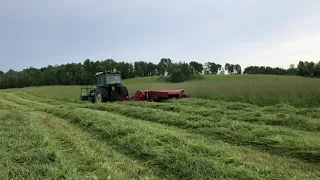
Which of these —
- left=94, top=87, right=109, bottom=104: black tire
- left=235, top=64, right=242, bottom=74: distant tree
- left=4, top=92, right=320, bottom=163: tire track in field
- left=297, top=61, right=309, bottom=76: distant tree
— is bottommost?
left=4, top=92, right=320, bottom=163: tire track in field

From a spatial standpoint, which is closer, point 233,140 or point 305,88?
point 233,140

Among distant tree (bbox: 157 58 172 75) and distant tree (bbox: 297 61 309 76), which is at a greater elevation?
distant tree (bbox: 157 58 172 75)

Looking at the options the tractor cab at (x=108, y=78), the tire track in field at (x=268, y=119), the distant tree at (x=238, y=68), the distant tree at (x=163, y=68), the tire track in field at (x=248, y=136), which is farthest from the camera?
the distant tree at (x=238, y=68)

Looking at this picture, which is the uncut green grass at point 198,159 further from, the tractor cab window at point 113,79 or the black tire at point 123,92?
the tractor cab window at point 113,79

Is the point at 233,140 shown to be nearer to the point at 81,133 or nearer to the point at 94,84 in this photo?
the point at 81,133

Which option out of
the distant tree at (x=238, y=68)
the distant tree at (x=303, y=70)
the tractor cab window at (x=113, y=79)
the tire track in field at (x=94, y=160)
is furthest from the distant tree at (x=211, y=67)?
the tire track in field at (x=94, y=160)

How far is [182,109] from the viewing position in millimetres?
11242

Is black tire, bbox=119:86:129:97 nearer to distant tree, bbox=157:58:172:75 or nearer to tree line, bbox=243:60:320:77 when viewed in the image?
tree line, bbox=243:60:320:77

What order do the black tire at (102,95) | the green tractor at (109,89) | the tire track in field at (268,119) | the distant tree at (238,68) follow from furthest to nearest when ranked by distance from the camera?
1. the distant tree at (238,68)
2. the green tractor at (109,89)
3. the black tire at (102,95)
4. the tire track in field at (268,119)

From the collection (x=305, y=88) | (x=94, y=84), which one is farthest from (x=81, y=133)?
(x=94, y=84)

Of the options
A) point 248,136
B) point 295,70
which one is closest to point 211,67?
point 295,70

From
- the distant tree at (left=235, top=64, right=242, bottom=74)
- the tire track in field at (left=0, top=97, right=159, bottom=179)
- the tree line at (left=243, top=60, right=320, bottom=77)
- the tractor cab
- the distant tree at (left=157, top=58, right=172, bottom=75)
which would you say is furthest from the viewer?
the distant tree at (left=235, top=64, right=242, bottom=74)

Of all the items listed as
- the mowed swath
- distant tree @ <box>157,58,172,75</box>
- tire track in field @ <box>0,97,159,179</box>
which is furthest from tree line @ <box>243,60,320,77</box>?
tire track in field @ <box>0,97,159,179</box>

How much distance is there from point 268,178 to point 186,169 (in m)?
1.14
